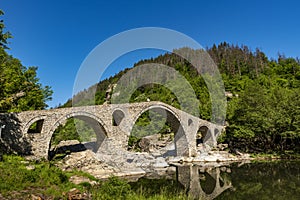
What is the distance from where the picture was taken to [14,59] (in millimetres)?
19953

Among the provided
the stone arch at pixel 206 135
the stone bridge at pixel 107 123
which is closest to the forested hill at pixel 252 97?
the stone arch at pixel 206 135

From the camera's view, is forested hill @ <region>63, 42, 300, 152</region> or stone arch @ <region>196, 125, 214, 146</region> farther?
stone arch @ <region>196, 125, 214, 146</region>

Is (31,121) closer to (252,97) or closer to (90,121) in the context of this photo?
(90,121)

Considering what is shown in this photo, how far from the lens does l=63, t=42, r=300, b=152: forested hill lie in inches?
891

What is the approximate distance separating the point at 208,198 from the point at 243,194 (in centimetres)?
152

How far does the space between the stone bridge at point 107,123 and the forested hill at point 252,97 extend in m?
4.88

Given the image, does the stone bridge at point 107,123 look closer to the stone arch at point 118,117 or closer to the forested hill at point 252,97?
the stone arch at point 118,117

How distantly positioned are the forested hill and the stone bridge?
488 cm

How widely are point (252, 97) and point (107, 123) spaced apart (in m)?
17.1

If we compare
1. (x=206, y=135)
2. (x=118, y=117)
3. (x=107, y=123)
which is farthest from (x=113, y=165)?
(x=206, y=135)

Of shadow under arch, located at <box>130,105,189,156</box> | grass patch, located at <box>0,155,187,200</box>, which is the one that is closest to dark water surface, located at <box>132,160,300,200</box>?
grass patch, located at <box>0,155,187,200</box>

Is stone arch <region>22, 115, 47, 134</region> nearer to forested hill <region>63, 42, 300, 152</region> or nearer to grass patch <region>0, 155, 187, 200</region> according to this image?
grass patch <region>0, 155, 187, 200</region>

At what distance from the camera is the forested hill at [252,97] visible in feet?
74.2

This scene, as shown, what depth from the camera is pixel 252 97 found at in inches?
1008
